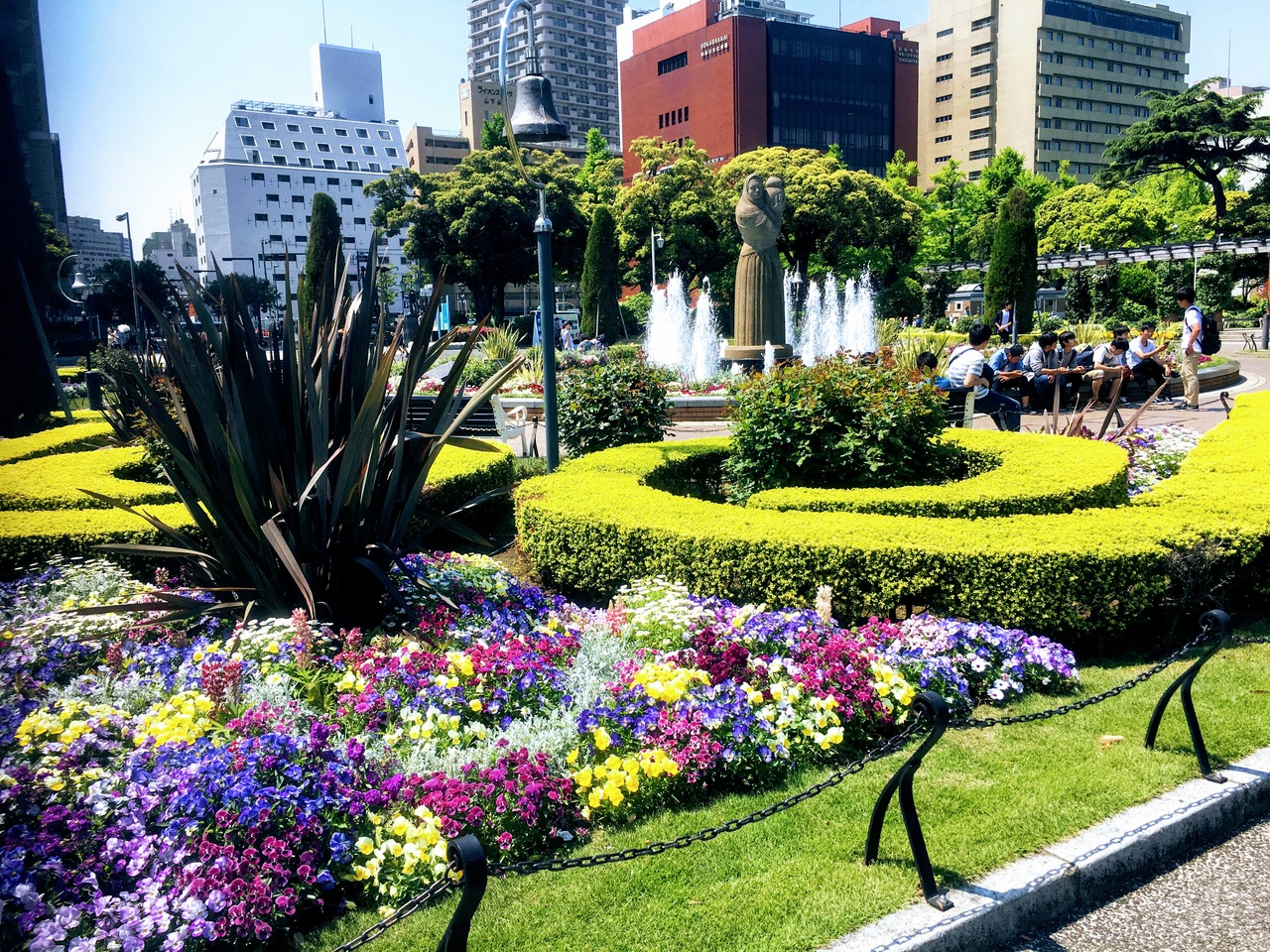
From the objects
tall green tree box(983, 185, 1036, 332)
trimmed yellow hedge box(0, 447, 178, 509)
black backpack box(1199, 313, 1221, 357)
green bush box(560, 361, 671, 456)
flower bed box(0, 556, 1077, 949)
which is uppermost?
tall green tree box(983, 185, 1036, 332)

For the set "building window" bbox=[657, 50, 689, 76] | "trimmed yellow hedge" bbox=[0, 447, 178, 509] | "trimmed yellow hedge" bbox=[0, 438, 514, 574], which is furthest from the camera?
"building window" bbox=[657, 50, 689, 76]

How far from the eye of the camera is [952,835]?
342 cm

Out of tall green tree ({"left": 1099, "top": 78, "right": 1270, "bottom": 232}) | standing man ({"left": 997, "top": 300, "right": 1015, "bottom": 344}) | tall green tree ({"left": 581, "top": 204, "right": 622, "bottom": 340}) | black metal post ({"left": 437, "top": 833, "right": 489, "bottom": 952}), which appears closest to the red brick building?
tall green tree ({"left": 1099, "top": 78, "right": 1270, "bottom": 232})

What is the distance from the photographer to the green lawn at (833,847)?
297 centimetres

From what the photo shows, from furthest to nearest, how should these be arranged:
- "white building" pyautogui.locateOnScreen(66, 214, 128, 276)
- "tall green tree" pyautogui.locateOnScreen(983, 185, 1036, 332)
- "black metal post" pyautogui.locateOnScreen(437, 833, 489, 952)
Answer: "tall green tree" pyautogui.locateOnScreen(983, 185, 1036, 332), "white building" pyautogui.locateOnScreen(66, 214, 128, 276), "black metal post" pyautogui.locateOnScreen(437, 833, 489, 952)

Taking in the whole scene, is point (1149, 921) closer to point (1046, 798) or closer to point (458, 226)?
point (1046, 798)

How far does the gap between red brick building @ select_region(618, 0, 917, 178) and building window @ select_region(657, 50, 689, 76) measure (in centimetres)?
9

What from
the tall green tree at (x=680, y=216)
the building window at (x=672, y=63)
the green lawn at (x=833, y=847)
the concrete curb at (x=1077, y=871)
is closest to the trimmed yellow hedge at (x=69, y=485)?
Answer: the green lawn at (x=833, y=847)

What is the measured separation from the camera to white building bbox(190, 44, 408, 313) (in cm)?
5168

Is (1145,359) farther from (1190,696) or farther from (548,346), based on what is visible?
(1190,696)

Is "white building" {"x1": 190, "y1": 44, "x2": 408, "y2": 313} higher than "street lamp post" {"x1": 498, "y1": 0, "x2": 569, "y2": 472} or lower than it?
higher

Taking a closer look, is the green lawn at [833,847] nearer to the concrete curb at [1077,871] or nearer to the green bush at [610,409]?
the concrete curb at [1077,871]

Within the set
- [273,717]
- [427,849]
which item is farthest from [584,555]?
[427,849]

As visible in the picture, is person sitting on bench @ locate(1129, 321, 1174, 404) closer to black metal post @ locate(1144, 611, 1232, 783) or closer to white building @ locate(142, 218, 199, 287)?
black metal post @ locate(1144, 611, 1232, 783)
